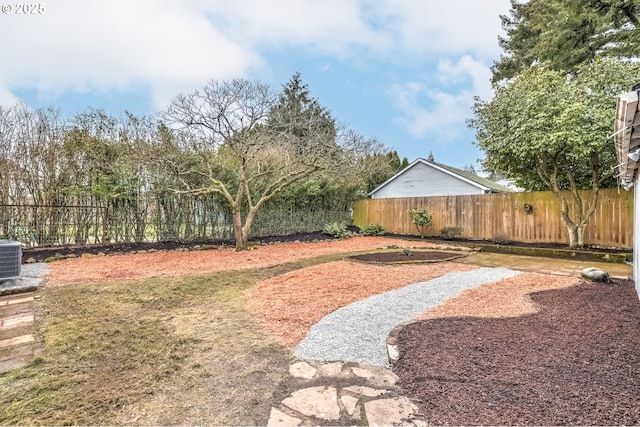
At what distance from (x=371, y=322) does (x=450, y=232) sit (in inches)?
359

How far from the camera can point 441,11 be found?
8.34 metres

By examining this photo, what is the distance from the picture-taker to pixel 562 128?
716 cm

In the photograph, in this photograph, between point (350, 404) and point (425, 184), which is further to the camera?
point (425, 184)

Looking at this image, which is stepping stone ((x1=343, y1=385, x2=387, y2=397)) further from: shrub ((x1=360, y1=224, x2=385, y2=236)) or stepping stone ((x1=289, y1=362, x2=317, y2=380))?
shrub ((x1=360, y1=224, x2=385, y2=236))

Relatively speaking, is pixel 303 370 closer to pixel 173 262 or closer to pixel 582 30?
pixel 173 262

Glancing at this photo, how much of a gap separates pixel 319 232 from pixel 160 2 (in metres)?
9.08

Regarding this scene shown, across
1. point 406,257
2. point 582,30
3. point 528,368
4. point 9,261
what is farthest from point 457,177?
point 9,261

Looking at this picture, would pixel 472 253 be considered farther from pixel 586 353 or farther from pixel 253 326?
pixel 253 326

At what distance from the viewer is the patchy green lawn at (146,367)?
6.20 ft

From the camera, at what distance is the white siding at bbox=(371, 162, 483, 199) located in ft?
52.0

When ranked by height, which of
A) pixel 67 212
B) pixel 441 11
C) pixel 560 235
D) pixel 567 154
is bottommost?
pixel 560 235

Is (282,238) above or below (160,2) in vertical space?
below

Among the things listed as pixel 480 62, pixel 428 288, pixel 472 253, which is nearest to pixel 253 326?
pixel 428 288

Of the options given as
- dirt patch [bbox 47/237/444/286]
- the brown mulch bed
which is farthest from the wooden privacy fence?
the brown mulch bed
